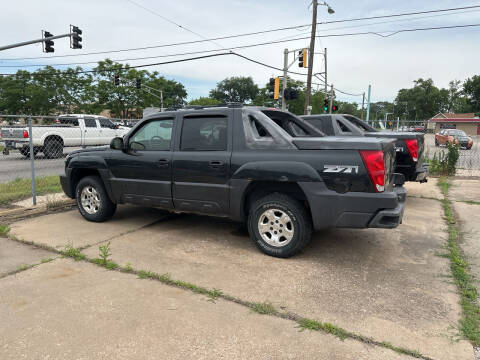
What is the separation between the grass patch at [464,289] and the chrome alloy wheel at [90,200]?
4806 millimetres

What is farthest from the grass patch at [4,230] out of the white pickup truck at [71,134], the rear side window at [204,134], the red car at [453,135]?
the red car at [453,135]

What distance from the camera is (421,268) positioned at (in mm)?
3879

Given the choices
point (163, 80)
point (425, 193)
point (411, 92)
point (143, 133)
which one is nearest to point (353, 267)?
point (143, 133)

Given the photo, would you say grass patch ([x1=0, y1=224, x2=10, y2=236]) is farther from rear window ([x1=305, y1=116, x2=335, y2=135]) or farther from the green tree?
the green tree

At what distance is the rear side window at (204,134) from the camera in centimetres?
441

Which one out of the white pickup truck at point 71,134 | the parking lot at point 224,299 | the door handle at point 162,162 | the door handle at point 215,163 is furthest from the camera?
the white pickup truck at point 71,134

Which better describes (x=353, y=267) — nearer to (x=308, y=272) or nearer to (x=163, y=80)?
(x=308, y=272)

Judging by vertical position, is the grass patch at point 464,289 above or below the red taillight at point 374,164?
below

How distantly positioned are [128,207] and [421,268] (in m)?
4.83

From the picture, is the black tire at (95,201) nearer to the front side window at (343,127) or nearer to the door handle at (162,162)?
the door handle at (162,162)

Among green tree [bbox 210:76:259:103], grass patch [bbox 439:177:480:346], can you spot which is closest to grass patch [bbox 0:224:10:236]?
grass patch [bbox 439:177:480:346]

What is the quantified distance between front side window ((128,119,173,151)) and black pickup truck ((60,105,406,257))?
0.01 metres

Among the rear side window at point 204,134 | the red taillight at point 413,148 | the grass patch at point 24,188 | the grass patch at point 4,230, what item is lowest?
the grass patch at point 4,230

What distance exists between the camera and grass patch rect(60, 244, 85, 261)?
4031 mm
